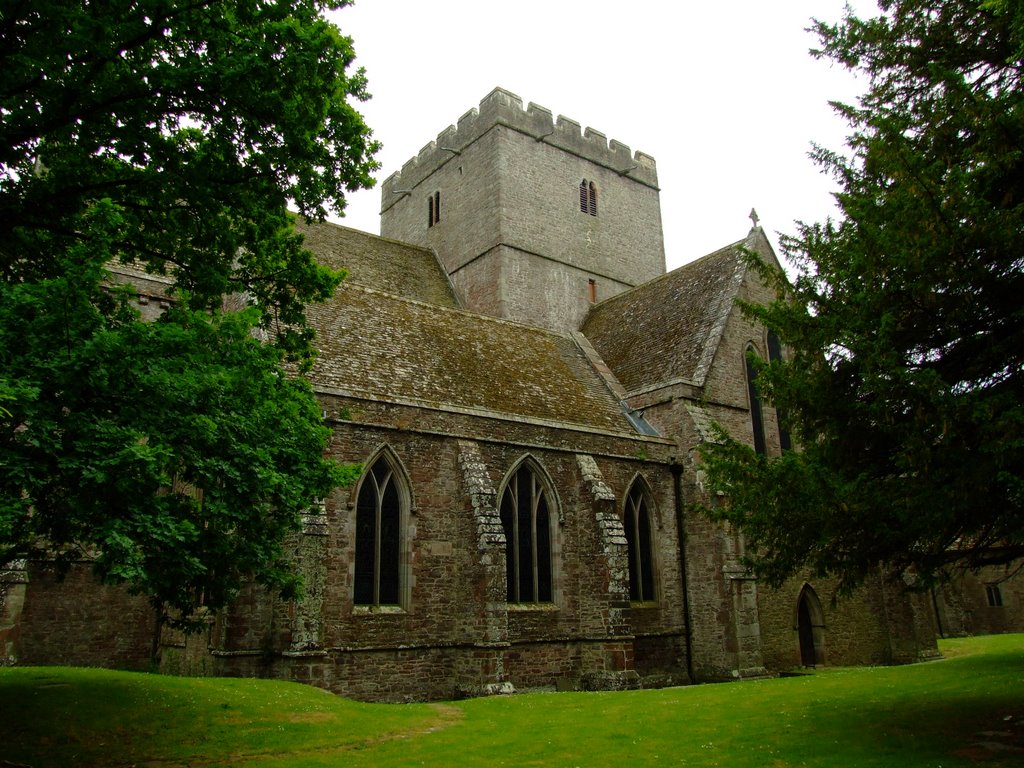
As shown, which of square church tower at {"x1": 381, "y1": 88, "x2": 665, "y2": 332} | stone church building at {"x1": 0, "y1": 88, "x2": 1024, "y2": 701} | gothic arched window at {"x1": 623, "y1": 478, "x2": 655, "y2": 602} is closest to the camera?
stone church building at {"x1": 0, "y1": 88, "x2": 1024, "y2": 701}

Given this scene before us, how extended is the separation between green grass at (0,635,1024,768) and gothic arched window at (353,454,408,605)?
124 inches

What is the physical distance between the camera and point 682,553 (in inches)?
883

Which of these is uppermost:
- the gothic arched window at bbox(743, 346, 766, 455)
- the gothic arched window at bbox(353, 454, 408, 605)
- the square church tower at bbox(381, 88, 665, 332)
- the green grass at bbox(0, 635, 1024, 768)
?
the square church tower at bbox(381, 88, 665, 332)

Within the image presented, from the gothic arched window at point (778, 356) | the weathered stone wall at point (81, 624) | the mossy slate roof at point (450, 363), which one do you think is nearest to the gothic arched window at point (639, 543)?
the mossy slate roof at point (450, 363)

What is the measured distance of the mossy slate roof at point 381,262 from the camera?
27.6 m

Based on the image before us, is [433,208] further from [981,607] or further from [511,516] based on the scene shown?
[981,607]

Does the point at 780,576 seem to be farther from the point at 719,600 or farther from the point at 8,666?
the point at 8,666

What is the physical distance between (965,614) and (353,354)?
40.0 m

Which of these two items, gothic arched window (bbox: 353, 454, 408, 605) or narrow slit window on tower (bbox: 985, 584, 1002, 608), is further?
narrow slit window on tower (bbox: 985, 584, 1002, 608)

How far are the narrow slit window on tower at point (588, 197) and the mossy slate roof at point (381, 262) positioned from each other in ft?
23.0

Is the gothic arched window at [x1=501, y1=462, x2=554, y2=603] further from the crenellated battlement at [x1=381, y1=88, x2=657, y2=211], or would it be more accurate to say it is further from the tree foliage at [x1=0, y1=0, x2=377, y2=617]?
the crenellated battlement at [x1=381, y1=88, x2=657, y2=211]

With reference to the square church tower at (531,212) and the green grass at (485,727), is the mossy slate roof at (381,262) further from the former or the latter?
the green grass at (485,727)

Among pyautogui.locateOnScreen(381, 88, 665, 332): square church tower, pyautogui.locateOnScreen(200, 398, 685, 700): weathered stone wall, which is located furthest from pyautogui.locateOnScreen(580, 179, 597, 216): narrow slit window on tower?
pyautogui.locateOnScreen(200, 398, 685, 700): weathered stone wall

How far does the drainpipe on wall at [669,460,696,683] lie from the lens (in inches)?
850
